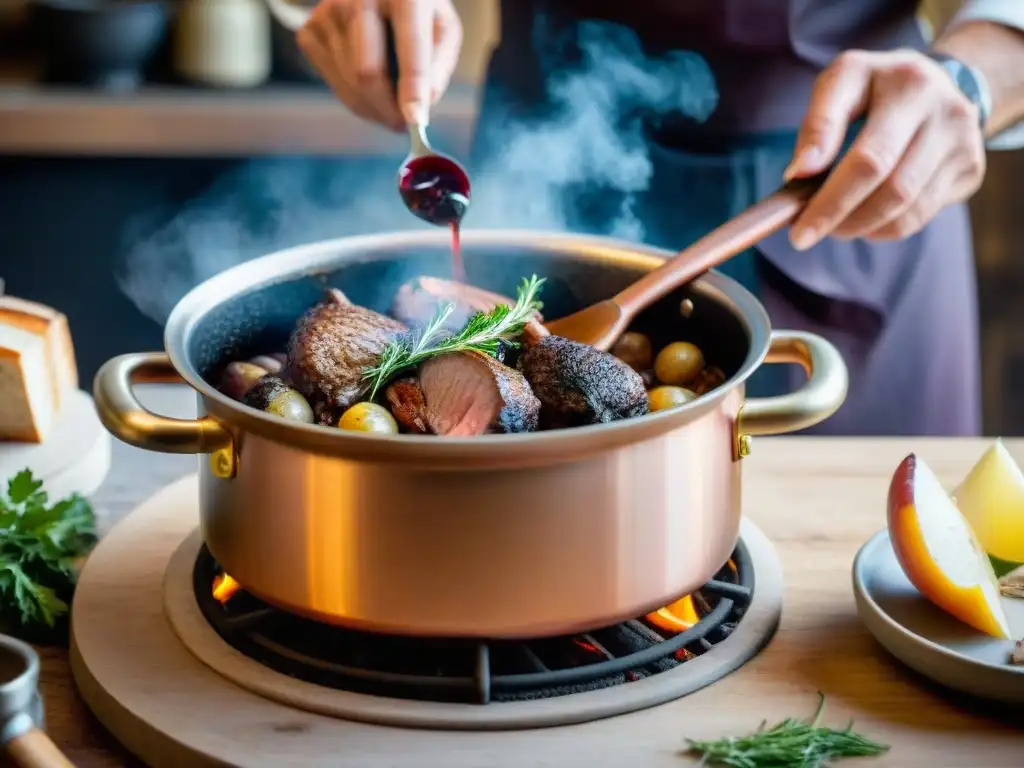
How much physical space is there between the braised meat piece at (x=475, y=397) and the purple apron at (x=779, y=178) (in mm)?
855

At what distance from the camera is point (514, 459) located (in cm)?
101

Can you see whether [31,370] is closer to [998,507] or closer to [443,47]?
[443,47]

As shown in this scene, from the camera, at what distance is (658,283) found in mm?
1393

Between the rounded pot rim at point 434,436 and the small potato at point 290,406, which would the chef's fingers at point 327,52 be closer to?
the rounded pot rim at point 434,436

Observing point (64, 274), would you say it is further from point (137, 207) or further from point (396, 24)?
point (396, 24)

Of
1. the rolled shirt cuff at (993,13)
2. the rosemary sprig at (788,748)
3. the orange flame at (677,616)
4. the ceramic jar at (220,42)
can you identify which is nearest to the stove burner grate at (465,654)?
the orange flame at (677,616)

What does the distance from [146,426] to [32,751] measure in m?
0.31

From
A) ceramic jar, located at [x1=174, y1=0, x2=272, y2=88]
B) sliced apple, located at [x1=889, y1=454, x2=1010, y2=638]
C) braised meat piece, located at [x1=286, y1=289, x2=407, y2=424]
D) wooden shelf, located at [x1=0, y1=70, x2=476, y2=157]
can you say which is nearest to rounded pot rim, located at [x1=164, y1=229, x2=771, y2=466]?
braised meat piece, located at [x1=286, y1=289, x2=407, y2=424]

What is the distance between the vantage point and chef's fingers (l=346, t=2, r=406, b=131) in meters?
1.75

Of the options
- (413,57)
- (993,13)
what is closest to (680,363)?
(413,57)

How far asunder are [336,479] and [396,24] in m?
0.91

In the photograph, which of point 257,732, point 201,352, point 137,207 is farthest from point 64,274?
point 257,732

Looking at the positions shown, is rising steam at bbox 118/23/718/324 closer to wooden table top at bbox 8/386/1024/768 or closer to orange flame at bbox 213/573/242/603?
wooden table top at bbox 8/386/1024/768

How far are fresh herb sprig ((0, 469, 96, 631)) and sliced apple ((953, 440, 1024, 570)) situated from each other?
97 centimetres
